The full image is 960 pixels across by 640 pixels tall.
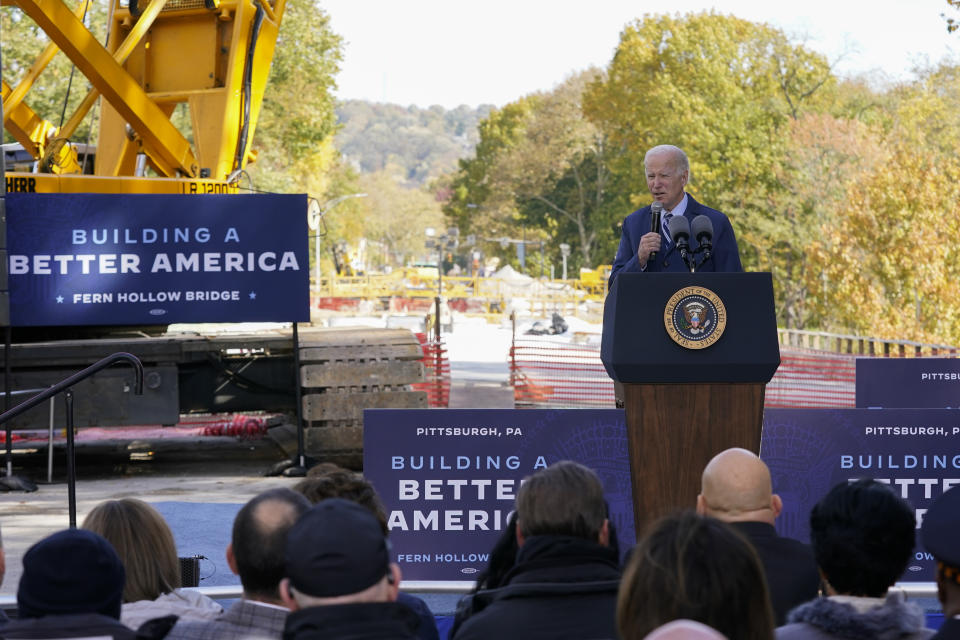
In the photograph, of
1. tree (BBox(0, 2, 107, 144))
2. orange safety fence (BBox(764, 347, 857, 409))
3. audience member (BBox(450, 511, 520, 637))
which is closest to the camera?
audience member (BBox(450, 511, 520, 637))

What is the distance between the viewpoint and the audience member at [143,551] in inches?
156

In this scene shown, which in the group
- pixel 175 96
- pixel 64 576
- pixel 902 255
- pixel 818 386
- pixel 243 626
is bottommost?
pixel 818 386

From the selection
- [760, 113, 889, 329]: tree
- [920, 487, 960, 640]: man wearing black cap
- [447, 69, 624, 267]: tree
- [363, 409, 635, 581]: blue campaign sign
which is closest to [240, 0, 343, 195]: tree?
[760, 113, 889, 329]: tree

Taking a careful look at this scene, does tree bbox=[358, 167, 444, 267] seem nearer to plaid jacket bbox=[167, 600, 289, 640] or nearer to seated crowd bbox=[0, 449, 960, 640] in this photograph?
seated crowd bbox=[0, 449, 960, 640]

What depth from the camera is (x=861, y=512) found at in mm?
3432

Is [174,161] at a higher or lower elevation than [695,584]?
higher

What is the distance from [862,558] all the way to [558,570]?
80cm

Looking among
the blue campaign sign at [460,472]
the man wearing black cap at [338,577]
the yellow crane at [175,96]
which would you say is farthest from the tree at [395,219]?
the man wearing black cap at [338,577]

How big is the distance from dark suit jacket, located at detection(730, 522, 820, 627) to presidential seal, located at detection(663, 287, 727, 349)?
126 cm

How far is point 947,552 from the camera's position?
3098mm

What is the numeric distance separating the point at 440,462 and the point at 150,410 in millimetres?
6228

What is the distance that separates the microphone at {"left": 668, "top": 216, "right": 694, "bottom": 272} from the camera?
17.6 ft

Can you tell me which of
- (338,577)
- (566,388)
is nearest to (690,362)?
(338,577)

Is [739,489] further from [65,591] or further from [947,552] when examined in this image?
[65,591]
